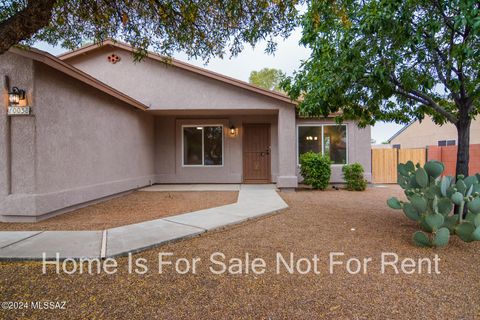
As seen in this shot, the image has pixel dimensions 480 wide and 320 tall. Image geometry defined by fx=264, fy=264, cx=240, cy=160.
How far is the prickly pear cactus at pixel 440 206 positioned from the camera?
3494mm

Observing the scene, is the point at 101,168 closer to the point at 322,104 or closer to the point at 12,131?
the point at 12,131

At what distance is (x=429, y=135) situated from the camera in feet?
63.8

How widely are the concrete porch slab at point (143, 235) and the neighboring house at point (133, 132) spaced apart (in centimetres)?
219

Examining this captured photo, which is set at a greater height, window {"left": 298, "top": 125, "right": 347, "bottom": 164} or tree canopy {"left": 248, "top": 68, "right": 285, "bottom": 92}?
tree canopy {"left": 248, "top": 68, "right": 285, "bottom": 92}

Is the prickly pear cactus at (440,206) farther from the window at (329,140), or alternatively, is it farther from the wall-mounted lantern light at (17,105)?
the wall-mounted lantern light at (17,105)

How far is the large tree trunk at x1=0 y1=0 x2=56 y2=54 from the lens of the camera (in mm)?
2703

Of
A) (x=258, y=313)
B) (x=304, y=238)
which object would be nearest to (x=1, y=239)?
(x=258, y=313)

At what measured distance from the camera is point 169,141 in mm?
11062

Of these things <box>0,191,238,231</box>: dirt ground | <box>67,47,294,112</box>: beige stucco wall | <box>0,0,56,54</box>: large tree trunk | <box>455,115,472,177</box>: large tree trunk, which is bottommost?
<box>0,191,238,231</box>: dirt ground

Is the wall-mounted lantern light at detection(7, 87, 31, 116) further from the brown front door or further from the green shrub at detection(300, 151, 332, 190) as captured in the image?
the green shrub at detection(300, 151, 332, 190)

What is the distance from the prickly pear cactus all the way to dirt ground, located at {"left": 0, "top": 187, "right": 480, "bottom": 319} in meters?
0.27

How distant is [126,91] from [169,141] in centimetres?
262

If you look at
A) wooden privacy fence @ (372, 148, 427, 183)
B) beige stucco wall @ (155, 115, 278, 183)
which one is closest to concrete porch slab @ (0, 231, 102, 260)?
beige stucco wall @ (155, 115, 278, 183)

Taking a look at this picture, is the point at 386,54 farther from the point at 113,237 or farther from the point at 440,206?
the point at 113,237
